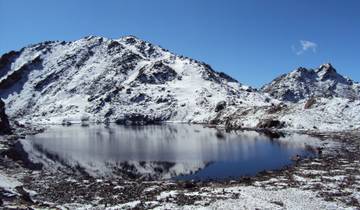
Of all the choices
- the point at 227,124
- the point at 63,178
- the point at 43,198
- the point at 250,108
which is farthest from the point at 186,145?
the point at 250,108

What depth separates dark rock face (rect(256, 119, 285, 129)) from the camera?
153m

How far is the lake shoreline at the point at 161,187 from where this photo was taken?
4125 cm

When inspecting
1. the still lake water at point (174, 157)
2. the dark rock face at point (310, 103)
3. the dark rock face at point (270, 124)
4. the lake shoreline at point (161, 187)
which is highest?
the dark rock face at point (310, 103)

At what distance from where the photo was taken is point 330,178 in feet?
168

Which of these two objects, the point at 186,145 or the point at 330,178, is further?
the point at 186,145

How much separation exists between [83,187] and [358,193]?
29.4m

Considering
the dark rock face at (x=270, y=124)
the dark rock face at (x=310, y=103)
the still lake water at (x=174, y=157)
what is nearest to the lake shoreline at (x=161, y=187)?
the still lake water at (x=174, y=157)

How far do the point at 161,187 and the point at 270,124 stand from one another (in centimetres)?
11282

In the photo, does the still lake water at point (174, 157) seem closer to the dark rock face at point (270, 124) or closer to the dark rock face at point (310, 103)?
the dark rock face at point (270, 124)

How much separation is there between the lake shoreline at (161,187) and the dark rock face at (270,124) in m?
87.8

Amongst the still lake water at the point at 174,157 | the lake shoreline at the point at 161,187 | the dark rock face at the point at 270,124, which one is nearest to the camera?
the lake shoreline at the point at 161,187

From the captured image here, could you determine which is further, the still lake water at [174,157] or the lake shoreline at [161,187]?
the still lake water at [174,157]

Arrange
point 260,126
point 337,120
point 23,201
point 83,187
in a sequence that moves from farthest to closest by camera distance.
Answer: point 260,126
point 337,120
point 83,187
point 23,201

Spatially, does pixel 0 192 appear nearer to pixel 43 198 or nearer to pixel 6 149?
pixel 43 198
